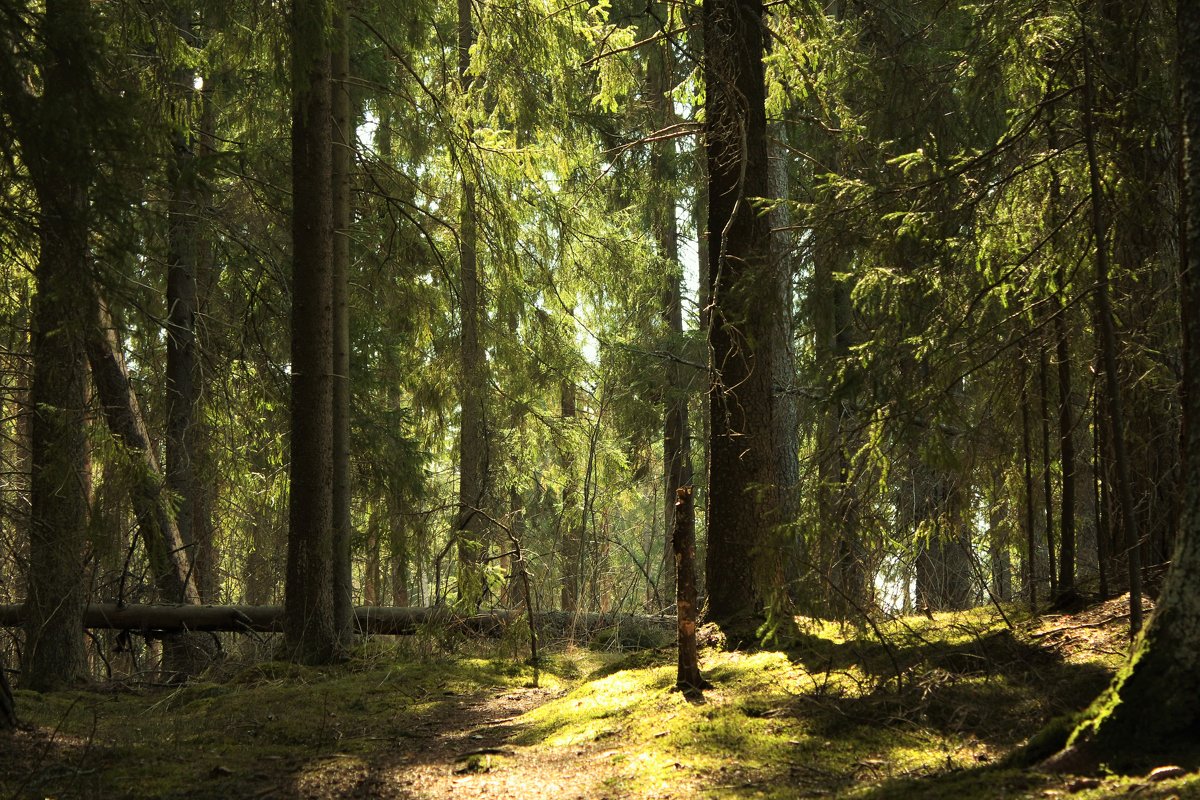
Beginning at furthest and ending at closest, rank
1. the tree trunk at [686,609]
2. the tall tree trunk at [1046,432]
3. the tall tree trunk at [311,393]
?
the tall tree trunk at [311,393] → the tall tree trunk at [1046,432] → the tree trunk at [686,609]

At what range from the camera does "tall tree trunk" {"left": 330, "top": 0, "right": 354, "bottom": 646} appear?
30.8 ft

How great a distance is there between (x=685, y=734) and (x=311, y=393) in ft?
16.4

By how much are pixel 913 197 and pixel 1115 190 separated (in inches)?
42.5

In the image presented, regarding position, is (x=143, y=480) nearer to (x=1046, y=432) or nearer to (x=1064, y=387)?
(x=1046, y=432)

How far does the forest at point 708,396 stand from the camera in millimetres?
4457

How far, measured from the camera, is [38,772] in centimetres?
444

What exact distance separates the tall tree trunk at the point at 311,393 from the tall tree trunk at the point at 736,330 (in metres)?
3.70

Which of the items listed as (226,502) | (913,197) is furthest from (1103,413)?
(226,502)

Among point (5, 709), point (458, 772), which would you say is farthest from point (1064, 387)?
point (5, 709)

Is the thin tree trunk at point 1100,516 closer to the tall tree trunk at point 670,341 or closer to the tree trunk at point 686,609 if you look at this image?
the tree trunk at point 686,609

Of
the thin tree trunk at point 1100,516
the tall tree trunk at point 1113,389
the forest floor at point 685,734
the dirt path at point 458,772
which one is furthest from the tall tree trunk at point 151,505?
the thin tree trunk at point 1100,516

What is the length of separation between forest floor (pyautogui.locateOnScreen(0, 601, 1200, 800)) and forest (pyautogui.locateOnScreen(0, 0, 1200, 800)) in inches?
1.4

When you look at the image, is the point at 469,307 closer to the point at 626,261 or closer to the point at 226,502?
the point at 626,261

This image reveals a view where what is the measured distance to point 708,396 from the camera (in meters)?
7.83
